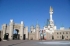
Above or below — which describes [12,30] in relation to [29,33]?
above

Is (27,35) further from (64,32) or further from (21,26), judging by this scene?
(64,32)

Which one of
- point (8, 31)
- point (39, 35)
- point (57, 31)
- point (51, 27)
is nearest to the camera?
point (8, 31)

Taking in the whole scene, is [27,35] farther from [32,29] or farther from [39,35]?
[32,29]

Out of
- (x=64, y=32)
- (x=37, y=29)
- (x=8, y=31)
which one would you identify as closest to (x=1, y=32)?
(x=8, y=31)

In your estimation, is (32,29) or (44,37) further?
(32,29)

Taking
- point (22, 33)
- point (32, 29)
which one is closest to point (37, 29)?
point (22, 33)

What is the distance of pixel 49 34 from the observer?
73312 millimetres

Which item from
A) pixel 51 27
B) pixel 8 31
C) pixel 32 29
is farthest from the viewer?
pixel 32 29

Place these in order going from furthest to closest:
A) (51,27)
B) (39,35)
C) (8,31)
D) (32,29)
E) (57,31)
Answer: (32,29), (51,27), (57,31), (39,35), (8,31)

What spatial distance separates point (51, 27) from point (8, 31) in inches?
1077

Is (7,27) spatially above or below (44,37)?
above

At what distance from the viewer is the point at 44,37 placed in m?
69.6

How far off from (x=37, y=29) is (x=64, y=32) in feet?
50.2

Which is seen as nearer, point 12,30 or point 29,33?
point 12,30
